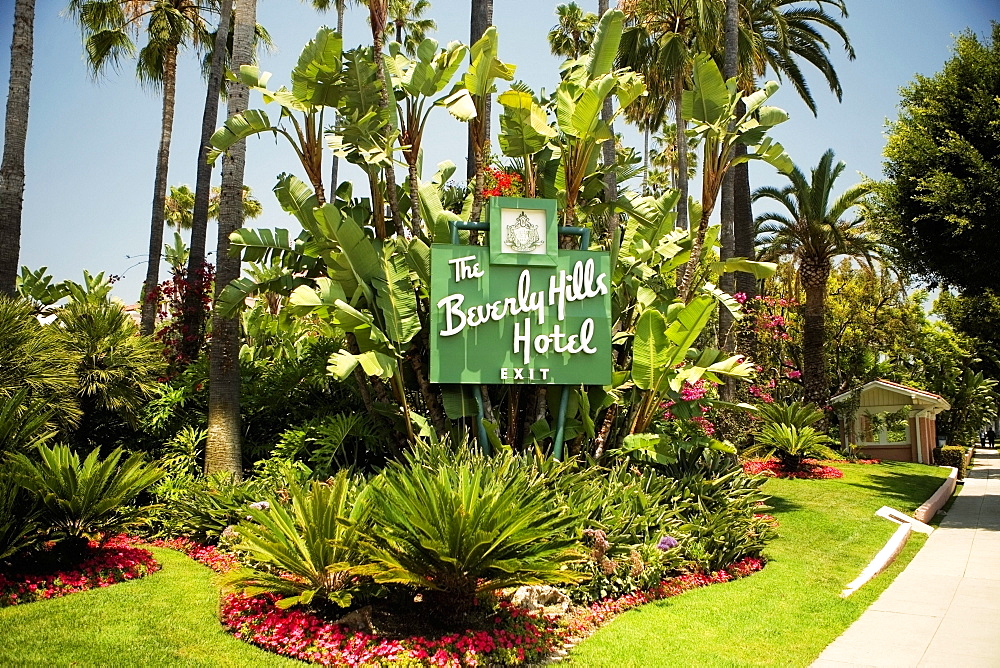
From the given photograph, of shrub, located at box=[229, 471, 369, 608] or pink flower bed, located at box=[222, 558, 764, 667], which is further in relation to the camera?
shrub, located at box=[229, 471, 369, 608]

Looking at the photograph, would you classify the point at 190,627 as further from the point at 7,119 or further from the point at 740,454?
the point at 740,454

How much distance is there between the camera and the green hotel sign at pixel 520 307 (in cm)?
1088

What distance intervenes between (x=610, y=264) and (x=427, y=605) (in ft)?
19.8

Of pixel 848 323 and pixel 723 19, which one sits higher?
pixel 723 19

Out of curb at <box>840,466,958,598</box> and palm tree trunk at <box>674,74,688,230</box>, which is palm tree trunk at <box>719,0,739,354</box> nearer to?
palm tree trunk at <box>674,74,688,230</box>

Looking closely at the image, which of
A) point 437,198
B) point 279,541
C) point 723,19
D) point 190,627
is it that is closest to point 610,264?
point 437,198

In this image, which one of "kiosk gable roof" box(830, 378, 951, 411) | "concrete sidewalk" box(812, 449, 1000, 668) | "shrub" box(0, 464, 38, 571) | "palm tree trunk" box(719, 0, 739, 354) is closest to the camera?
"concrete sidewalk" box(812, 449, 1000, 668)

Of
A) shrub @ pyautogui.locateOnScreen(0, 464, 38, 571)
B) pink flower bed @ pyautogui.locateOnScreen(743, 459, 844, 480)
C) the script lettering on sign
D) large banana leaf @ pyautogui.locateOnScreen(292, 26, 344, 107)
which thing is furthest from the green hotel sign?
pink flower bed @ pyautogui.locateOnScreen(743, 459, 844, 480)

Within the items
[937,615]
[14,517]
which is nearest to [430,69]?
[14,517]

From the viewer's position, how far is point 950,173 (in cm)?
1619

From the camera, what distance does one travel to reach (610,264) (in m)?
11.8

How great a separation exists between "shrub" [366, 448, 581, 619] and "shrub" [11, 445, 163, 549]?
3391 mm

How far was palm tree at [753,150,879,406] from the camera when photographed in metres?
24.7

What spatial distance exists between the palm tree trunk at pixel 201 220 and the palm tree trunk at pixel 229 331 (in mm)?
2532
